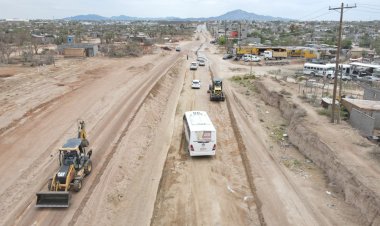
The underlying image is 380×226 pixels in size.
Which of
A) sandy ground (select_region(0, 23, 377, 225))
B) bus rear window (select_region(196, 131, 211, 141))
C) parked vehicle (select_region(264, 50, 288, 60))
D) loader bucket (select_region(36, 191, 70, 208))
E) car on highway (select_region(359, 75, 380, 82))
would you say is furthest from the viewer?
parked vehicle (select_region(264, 50, 288, 60))

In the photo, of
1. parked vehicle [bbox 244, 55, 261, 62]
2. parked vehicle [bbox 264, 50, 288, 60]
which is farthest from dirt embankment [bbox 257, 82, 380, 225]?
parked vehicle [bbox 264, 50, 288, 60]

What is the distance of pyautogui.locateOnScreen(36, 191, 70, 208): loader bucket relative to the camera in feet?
56.3

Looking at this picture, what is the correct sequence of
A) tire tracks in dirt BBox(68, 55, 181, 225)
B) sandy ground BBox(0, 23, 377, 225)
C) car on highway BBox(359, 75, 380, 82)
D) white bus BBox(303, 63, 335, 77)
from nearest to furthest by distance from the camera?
tire tracks in dirt BBox(68, 55, 181, 225) < sandy ground BBox(0, 23, 377, 225) < car on highway BBox(359, 75, 380, 82) < white bus BBox(303, 63, 335, 77)

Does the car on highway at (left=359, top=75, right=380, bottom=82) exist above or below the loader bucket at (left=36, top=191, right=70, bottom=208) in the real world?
above

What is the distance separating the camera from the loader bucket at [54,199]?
17156 mm

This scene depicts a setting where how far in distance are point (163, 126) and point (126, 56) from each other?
57.5m

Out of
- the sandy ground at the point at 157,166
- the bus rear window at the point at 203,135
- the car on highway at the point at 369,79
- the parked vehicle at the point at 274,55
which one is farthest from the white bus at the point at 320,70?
the bus rear window at the point at 203,135

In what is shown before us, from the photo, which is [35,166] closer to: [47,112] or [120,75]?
[47,112]

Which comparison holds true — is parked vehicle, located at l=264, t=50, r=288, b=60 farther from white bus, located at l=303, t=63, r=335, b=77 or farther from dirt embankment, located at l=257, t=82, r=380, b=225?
dirt embankment, located at l=257, t=82, r=380, b=225

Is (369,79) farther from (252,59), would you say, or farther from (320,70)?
(252,59)

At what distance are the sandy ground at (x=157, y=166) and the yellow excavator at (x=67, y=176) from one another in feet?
1.61

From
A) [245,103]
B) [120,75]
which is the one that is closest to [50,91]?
[120,75]

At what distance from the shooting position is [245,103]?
4225cm

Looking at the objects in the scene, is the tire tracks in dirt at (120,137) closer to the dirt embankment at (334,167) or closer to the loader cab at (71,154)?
the loader cab at (71,154)
